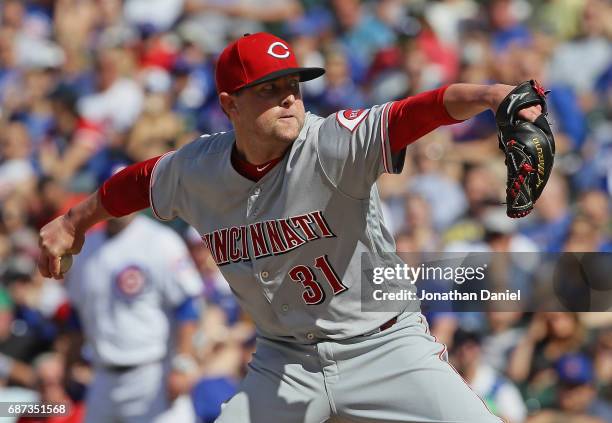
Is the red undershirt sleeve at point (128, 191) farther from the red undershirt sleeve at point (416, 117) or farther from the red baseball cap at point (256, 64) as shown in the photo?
the red undershirt sleeve at point (416, 117)

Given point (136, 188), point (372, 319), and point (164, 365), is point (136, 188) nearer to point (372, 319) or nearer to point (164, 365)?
point (372, 319)

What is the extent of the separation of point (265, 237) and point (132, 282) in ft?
8.42

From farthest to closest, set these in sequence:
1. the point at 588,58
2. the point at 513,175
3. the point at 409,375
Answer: the point at 588,58, the point at 409,375, the point at 513,175

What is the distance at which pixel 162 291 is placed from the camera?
19.8ft

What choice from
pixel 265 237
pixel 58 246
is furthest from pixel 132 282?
pixel 265 237

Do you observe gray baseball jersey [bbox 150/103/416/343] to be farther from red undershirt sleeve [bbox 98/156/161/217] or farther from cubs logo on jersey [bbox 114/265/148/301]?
cubs logo on jersey [bbox 114/265/148/301]

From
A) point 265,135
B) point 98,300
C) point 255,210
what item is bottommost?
point 98,300

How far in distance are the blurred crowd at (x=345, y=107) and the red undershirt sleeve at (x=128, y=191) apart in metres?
2.33

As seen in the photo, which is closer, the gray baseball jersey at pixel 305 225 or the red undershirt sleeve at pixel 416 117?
the red undershirt sleeve at pixel 416 117

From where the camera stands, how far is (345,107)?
8.08 metres

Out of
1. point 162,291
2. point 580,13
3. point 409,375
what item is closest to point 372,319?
point 409,375

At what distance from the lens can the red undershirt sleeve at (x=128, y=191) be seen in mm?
4039

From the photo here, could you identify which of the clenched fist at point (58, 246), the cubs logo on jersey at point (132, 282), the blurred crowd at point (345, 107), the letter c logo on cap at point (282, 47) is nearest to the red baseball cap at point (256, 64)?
the letter c logo on cap at point (282, 47)

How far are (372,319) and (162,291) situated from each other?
8.63 ft
